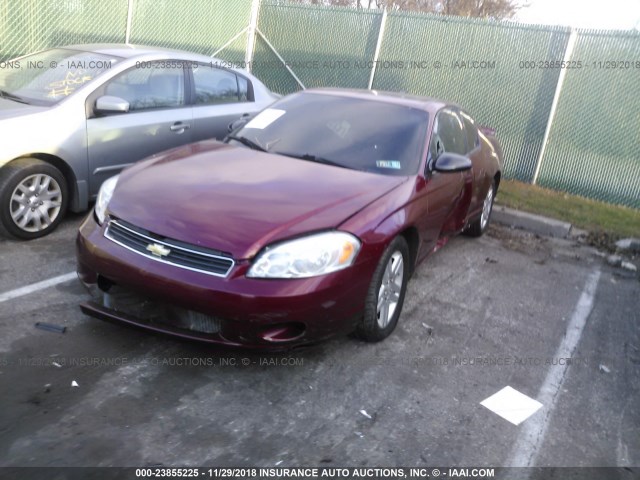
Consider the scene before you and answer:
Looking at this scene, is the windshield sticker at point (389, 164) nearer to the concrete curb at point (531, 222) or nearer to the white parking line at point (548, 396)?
the white parking line at point (548, 396)

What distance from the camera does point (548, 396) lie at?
371 centimetres

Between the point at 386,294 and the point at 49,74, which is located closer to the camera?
the point at 386,294

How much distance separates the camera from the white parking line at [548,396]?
3.10 metres

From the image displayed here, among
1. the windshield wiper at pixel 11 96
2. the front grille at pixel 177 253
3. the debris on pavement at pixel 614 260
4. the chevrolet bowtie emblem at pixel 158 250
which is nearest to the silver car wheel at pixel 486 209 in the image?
the debris on pavement at pixel 614 260

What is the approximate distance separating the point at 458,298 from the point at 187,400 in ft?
8.69

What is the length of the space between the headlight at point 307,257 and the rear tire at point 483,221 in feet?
11.1

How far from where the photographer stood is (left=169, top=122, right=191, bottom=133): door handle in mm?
6062

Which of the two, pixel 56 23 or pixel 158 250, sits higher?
pixel 56 23

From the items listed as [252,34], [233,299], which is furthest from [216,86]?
[252,34]

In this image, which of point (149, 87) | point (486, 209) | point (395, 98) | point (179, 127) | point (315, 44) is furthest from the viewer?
point (315, 44)

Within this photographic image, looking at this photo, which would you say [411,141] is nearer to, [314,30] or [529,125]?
[529,125]

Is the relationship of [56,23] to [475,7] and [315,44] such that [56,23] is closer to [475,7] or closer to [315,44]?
[315,44]

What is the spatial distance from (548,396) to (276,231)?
1976mm

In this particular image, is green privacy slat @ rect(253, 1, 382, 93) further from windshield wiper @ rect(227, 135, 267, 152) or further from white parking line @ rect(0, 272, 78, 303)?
white parking line @ rect(0, 272, 78, 303)
